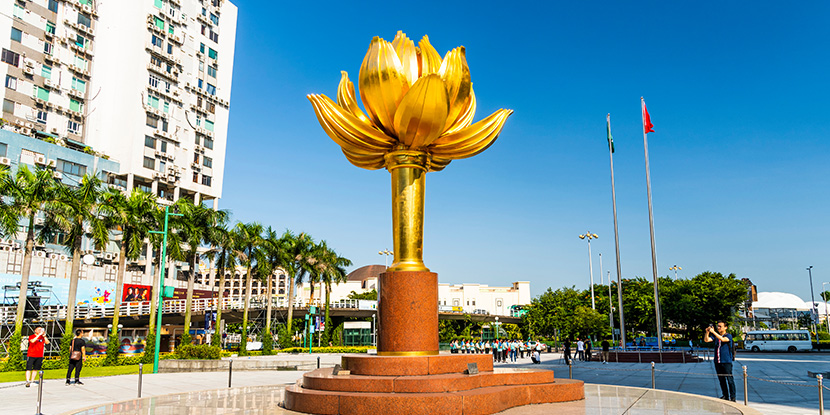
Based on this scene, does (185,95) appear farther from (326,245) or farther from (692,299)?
(692,299)

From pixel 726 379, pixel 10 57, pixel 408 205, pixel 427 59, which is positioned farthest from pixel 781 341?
pixel 10 57

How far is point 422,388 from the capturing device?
920 centimetres

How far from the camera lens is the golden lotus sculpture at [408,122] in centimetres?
1147

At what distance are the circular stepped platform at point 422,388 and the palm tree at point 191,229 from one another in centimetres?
2714

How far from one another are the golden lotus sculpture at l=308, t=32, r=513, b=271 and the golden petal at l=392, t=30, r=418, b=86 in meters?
0.02

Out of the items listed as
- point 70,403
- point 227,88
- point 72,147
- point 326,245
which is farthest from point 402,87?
point 227,88

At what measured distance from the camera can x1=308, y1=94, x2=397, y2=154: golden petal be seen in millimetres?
12180

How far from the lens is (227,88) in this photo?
67.9 m

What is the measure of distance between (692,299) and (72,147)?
6653cm

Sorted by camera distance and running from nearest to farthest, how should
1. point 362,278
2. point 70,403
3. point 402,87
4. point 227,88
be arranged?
1. point 402,87
2. point 70,403
3. point 227,88
4. point 362,278

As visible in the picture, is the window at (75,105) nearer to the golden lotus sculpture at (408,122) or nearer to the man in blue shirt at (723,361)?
the golden lotus sculpture at (408,122)

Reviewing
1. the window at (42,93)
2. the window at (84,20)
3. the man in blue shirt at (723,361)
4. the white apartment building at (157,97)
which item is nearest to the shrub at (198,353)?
the man in blue shirt at (723,361)

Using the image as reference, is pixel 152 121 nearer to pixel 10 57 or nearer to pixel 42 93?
pixel 42 93

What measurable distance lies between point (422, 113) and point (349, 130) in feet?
5.97
